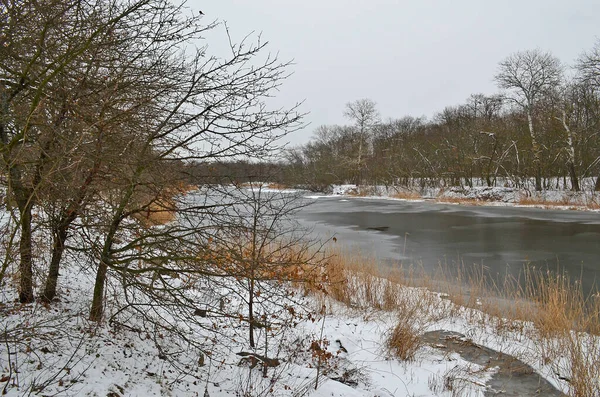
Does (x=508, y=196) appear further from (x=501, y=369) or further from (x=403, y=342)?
(x=403, y=342)

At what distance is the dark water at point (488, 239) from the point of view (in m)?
10.4

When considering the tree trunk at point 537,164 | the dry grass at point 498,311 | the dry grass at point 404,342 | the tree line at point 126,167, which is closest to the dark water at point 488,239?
the dry grass at point 498,311

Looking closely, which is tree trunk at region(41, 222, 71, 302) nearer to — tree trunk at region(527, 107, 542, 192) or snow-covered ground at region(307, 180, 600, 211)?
snow-covered ground at region(307, 180, 600, 211)

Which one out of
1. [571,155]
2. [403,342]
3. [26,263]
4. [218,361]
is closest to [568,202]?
[571,155]

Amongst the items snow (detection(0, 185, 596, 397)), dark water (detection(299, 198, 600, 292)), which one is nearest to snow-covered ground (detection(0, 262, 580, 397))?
snow (detection(0, 185, 596, 397))

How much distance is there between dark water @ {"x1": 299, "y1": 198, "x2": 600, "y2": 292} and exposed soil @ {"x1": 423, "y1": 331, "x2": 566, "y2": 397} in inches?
85.9

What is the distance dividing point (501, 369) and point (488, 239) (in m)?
10.5

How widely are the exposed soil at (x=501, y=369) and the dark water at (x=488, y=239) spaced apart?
85.9 inches

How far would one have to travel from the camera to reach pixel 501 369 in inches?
189

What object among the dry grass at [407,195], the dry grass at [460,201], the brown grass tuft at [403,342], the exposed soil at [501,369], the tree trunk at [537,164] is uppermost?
the tree trunk at [537,164]

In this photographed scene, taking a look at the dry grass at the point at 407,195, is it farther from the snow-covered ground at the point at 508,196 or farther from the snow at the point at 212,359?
the snow at the point at 212,359

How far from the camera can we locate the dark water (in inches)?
408

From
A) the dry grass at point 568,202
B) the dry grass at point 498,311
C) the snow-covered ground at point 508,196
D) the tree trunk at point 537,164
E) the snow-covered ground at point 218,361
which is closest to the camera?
the snow-covered ground at point 218,361

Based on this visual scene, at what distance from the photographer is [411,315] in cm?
592
